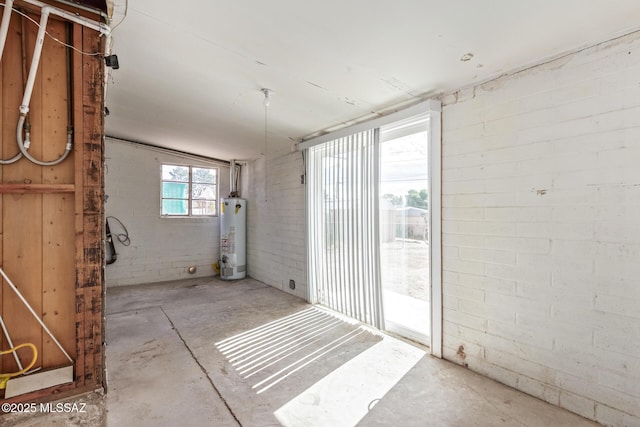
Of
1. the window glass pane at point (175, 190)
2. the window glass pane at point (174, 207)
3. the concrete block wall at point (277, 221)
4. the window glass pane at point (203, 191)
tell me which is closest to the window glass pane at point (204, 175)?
the window glass pane at point (203, 191)

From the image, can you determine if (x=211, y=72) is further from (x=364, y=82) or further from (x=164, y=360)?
(x=164, y=360)

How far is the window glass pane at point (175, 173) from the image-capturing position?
595 centimetres

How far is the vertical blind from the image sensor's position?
3346mm

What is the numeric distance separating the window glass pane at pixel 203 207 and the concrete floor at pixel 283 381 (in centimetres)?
282

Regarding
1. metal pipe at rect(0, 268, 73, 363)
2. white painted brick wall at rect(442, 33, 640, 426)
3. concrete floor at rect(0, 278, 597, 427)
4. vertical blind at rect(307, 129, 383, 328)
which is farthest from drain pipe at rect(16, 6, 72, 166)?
white painted brick wall at rect(442, 33, 640, 426)

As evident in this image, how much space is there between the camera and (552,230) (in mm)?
2020

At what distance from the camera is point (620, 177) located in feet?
5.78

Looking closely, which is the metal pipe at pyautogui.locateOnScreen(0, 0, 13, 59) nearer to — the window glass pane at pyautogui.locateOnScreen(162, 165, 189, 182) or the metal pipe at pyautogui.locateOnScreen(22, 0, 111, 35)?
the metal pipe at pyautogui.locateOnScreen(22, 0, 111, 35)

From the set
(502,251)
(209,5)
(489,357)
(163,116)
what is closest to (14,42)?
(209,5)

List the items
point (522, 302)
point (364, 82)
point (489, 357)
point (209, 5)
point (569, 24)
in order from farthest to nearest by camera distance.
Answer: point (364, 82) → point (489, 357) → point (522, 302) → point (209, 5) → point (569, 24)

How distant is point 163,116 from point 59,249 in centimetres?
262

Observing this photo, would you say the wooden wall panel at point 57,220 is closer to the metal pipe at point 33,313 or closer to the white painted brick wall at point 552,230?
the metal pipe at point 33,313

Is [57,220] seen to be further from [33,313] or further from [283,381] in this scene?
[283,381]

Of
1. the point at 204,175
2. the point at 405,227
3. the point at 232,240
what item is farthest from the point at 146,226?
the point at 405,227
